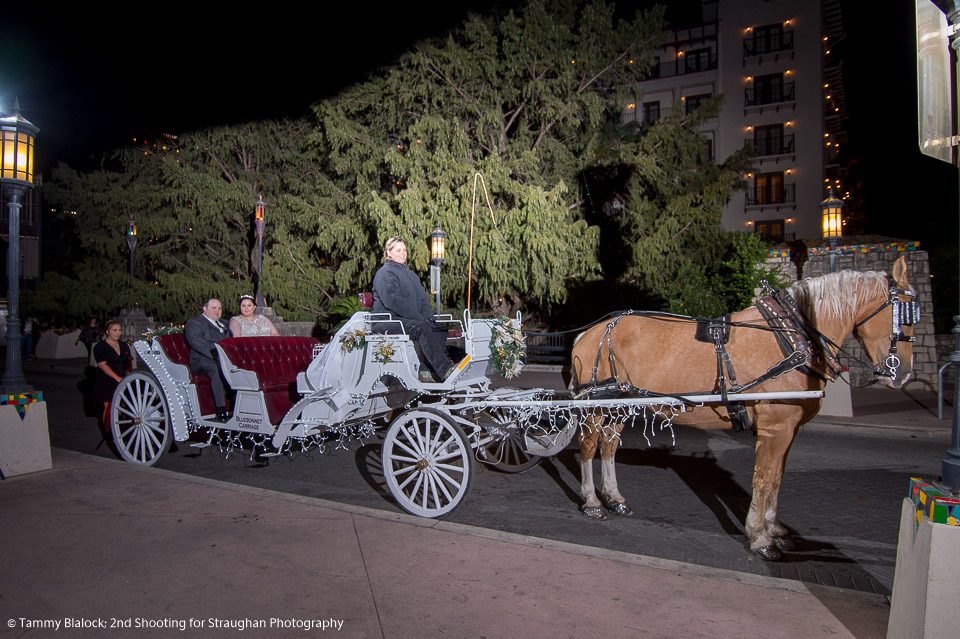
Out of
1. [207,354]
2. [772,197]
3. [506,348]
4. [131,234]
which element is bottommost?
[207,354]

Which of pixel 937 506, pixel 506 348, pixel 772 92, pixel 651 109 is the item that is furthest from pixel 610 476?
pixel 651 109

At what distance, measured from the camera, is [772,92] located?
32938 mm

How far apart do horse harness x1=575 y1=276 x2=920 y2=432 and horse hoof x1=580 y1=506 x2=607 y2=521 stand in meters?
1.12

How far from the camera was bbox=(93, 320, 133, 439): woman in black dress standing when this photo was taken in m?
8.47

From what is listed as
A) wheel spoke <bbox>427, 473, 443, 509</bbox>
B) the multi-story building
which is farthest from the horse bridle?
the multi-story building

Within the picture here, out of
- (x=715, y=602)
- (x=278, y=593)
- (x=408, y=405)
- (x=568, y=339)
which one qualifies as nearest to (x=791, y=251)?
(x=568, y=339)

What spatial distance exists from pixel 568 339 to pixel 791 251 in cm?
643

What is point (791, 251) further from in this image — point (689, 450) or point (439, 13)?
point (439, 13)

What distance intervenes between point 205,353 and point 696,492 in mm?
5665

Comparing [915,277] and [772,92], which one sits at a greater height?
[772,92]

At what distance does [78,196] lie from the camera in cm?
2722

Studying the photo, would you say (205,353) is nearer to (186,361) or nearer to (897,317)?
(186,361)

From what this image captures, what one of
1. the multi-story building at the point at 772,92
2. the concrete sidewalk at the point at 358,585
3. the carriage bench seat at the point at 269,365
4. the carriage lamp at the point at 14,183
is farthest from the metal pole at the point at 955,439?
the multi-story building at the point at 772,92

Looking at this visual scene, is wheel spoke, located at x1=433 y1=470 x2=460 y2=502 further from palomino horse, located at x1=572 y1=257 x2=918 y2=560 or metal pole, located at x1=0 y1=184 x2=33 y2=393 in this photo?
metal pole, located at x1=0 y1=184 x2=33 y2=393
